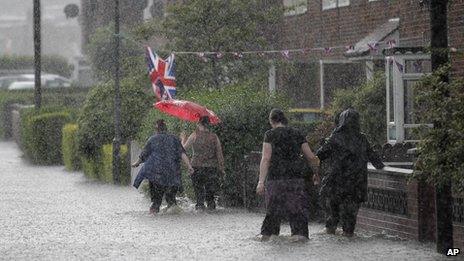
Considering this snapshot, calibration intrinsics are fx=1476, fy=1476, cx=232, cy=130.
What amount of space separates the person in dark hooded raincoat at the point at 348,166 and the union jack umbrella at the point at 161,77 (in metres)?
11.6

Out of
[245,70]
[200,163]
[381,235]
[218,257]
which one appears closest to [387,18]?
[245,70]

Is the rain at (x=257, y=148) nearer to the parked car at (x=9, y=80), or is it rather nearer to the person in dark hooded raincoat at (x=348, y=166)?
the person in dark hooded raincoat at (x=348, y=166)

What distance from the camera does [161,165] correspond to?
22016 mm

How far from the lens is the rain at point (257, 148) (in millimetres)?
15616

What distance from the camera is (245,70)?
1308 inches

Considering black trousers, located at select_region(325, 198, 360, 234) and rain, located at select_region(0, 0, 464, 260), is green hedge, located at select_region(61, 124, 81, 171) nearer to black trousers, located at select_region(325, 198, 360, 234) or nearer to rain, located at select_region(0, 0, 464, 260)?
rain, located at select_region(0, 0, 464, 260)

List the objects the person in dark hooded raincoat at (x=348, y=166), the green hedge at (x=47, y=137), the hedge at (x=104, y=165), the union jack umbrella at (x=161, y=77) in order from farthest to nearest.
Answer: the green hedge at (x=47, y=137)
the hedge at (x=104, y=165)
the union jack umbrella at (x=161, y=77)
the person in dark hooded raincoat at (x=348, y=166)

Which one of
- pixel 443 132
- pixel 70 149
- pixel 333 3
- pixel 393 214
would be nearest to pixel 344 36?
pixel 333 3

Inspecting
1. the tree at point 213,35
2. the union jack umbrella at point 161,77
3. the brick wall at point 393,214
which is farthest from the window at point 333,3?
the brick wall at point 393,214

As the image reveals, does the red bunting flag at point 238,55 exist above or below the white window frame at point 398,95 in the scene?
above

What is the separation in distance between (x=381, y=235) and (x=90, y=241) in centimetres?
346

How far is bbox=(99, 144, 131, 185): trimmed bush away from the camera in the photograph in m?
30.0

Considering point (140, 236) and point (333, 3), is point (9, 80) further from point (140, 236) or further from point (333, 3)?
point (140, 236)

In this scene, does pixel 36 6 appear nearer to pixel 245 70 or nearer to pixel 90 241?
pixel 245 70
